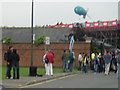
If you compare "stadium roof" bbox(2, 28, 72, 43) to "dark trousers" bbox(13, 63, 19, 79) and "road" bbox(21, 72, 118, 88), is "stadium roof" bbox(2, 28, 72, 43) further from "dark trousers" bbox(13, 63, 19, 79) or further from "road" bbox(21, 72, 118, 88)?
"dark trousers" bbox(13, 63, 19, 79)

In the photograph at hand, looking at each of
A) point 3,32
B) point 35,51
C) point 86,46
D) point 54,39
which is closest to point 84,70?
point 86,46

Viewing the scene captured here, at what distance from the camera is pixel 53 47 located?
110 ft

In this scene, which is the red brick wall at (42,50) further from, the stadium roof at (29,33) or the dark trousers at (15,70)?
the dark trousers at (15,70)

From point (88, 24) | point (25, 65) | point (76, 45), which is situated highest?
point (88, 24)

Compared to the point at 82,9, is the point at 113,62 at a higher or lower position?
lower

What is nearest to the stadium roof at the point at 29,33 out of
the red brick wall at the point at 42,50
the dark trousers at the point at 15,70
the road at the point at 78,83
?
the red brick wall at the point at 42,50

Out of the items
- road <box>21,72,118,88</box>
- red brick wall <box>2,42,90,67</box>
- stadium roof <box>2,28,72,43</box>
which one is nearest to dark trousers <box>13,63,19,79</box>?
road <box>21,72,118,88</box>

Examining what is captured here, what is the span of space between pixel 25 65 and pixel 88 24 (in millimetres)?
16899

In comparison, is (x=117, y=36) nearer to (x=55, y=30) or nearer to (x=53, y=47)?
(x=55, y=30)

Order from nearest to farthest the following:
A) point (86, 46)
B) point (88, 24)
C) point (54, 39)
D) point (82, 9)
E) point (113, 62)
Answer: point (113, 62)
point (86, 46)
point (54, 39)
point (82, 9)
point (88, 24)

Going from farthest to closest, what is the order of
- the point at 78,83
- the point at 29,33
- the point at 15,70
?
the point at 29,33 < the point at 15,70 < the point at 78,83

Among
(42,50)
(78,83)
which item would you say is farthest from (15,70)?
(42,50)

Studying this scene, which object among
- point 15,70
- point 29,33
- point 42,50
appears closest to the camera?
point 15,70

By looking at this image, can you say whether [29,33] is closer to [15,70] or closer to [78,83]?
[15,70]
